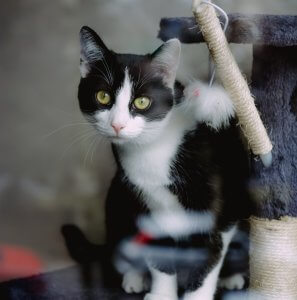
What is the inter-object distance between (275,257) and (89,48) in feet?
2.10

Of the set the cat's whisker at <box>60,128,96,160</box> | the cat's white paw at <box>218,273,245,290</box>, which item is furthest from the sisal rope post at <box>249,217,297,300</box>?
the cat's whisker at <box>60,128,96,160</box>

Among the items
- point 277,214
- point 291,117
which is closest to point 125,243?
point 277,214

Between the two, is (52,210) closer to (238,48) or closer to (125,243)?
(125,243)

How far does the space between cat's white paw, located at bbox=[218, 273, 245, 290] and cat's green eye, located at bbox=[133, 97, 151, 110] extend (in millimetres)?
545

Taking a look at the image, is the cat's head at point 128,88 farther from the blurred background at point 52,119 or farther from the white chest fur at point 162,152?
the blurred background at point 52,119

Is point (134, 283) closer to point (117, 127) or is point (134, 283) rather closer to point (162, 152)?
point (162, 152)

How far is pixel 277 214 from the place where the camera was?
1.19 meters

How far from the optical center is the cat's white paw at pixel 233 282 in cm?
139

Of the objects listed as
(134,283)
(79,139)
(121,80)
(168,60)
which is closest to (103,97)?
(121,80)

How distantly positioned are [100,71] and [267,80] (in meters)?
0.38

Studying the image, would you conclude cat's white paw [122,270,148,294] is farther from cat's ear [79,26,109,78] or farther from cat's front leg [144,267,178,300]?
cat's ear [79,26,109,78]

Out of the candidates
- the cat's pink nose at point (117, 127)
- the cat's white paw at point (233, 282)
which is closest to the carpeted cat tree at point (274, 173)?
the cat's white paw at point (233, 282)

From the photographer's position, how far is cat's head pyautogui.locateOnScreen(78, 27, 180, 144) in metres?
1.15

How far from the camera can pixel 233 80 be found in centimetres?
107
